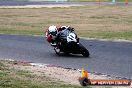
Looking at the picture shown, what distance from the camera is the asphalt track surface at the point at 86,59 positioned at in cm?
1368

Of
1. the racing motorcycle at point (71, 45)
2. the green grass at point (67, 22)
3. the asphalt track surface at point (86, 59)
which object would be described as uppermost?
the racing motorcycle at point (71, 45)

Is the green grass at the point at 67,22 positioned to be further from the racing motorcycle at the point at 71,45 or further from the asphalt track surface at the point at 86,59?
the racing motorcycle at the point at 71,45

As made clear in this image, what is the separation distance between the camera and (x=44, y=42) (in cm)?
2048

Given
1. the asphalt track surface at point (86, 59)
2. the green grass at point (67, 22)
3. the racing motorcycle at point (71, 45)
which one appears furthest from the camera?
the green grass at point (67, 22)

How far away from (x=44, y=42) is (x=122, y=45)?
349 centimetres

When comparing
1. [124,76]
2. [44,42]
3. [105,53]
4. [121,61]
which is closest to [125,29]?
[44,42]

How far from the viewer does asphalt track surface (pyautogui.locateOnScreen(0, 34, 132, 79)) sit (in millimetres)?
13675

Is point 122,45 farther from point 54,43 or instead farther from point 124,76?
point 124,76

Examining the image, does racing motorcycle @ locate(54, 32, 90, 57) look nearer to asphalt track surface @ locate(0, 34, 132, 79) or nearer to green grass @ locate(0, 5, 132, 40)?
asphalt track surface @ locate(0, 34, 132, 79)

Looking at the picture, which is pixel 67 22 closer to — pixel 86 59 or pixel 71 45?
pixel 71 45

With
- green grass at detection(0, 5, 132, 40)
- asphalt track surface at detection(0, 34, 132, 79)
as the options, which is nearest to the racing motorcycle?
asphalt track surface at detection(0, 34, 132, 79)

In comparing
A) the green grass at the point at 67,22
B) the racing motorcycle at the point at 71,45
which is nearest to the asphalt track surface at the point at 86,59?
the racing motorcycle at the point at 71,45

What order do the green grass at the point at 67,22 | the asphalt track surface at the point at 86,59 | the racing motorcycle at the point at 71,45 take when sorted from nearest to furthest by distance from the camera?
the asphalt track surface at the point at 86,59 < the racing motorcycle at the point at 71,45 < the green grass at the point at 67,22

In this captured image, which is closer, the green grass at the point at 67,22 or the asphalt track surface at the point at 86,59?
the asphalt track surface at the point at 86,59
